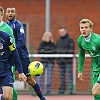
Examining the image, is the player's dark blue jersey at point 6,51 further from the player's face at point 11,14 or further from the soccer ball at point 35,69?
the player's face at point 11,14

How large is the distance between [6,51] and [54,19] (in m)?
8.76

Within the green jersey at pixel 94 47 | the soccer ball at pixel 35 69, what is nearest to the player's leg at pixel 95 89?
the green jersey at pixel 94 47

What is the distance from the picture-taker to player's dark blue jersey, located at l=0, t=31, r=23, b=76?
37.4 feet

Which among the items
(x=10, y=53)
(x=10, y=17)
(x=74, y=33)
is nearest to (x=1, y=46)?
(x=10, y=53)

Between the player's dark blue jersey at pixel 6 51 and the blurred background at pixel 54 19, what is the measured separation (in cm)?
782

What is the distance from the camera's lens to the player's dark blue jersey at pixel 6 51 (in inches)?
449

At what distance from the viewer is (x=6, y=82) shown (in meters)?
11.6

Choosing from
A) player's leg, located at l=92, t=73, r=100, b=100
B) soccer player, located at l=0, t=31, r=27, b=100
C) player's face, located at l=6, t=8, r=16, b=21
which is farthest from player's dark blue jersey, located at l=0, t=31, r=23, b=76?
player's face, located at l=6, t=8, r=16, b=21

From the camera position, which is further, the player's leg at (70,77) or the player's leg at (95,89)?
the player's leg at (70,77)

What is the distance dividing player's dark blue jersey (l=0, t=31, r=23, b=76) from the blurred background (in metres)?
7.82

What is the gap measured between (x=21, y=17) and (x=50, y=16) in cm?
97

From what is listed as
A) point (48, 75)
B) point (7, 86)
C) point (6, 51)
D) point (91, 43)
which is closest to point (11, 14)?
point (91, 43)

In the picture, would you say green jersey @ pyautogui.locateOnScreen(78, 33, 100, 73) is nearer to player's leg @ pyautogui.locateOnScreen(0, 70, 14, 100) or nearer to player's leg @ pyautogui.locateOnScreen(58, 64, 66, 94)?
player's leg @ pyautogui.locateOnScreen(0, 70, 14, 100)

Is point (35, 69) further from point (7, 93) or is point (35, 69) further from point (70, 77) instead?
point (70, 77)
